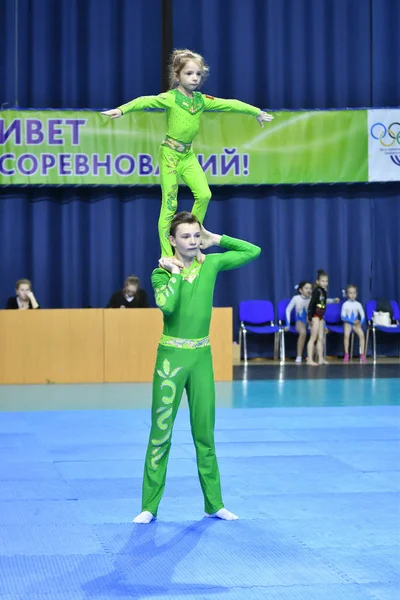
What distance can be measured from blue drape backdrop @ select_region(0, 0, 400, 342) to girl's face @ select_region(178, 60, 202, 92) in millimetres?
10074

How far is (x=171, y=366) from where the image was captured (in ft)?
17.9

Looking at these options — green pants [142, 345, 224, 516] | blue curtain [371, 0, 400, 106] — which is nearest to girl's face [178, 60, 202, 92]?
green pants [142, 345, 224, 516]

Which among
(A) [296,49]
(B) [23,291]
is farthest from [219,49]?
(B) [23,291]

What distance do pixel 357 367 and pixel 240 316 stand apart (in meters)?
2.27

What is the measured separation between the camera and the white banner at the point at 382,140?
16188 millimetres

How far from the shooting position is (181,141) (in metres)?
7.23

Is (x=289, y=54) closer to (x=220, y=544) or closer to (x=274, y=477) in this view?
(x=274, y=477)

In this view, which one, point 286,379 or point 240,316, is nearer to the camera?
point 286,379

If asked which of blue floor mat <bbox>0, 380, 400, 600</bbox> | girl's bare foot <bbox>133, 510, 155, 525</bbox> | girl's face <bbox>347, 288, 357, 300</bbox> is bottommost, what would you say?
blue floor mat <bbox>0, 380, 400, 600</bbox>

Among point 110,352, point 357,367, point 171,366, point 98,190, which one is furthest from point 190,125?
point 98,190

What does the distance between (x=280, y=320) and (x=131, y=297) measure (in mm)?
3378

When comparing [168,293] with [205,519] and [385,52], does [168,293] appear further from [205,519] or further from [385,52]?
[385,52]

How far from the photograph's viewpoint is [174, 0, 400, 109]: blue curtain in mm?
17234

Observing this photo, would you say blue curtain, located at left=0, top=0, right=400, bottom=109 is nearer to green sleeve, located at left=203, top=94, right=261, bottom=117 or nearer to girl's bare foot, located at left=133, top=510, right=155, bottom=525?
green sleeve, located at left=203, top=94, right=261, bottom=117
